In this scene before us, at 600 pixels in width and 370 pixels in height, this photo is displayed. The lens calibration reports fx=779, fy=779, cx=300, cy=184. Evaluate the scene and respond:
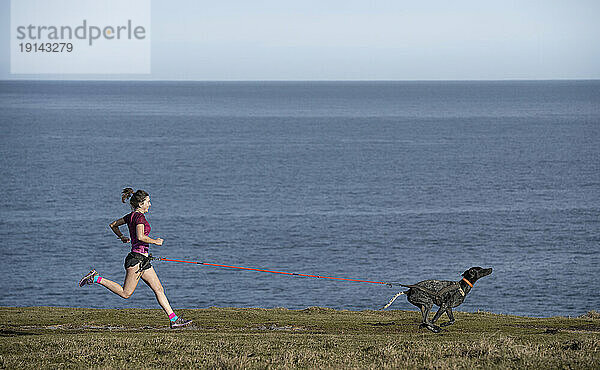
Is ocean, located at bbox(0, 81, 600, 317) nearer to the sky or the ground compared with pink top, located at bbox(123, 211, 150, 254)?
nearer to the ground

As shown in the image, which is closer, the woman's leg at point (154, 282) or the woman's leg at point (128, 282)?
the woman's leg at point (128, 282)

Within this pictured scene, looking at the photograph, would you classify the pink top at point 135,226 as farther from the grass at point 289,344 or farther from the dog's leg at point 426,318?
the dog's leg at point 426,318

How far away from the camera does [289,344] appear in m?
17.4

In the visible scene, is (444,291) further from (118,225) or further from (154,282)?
(118,225)

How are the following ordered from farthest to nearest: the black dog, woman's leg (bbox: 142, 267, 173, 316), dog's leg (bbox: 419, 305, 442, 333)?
1. dog's leg (bbox: 419, 305, 442, 333)
2. the black dog
3. woman's leg (bbox: 142, 267, 173, 316)

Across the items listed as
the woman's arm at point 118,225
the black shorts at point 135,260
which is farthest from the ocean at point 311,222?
the black shorts at point 135,260

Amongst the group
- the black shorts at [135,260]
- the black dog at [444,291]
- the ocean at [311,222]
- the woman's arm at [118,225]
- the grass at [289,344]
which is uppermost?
the woman's arm at [118,225]

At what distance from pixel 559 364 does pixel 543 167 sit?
120060 mm

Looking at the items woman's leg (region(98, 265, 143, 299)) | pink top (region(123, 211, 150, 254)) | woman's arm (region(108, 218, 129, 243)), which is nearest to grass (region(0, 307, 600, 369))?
woman's leg (region(98, 265, 143, 299))

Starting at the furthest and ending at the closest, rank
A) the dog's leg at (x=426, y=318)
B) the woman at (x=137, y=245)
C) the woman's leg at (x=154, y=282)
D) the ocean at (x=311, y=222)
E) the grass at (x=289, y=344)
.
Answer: the ocean at (x=311, y=222)
the dog's leg at (x=426, y=318)
the woman's leg at (x=154, y=282)
the woman at (x=137, y=245)
the grass at (x=289, y=344)

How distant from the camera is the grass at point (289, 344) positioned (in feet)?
47.4

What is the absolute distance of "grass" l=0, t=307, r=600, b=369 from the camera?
14453mm

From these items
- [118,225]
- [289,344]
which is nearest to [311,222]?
[289,344]

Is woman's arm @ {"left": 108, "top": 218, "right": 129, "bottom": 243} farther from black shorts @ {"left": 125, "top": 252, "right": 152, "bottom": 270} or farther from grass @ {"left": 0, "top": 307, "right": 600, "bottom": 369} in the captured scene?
grass @ {"left": 0, "top": 307, "right": 600, "bottom": 369}
